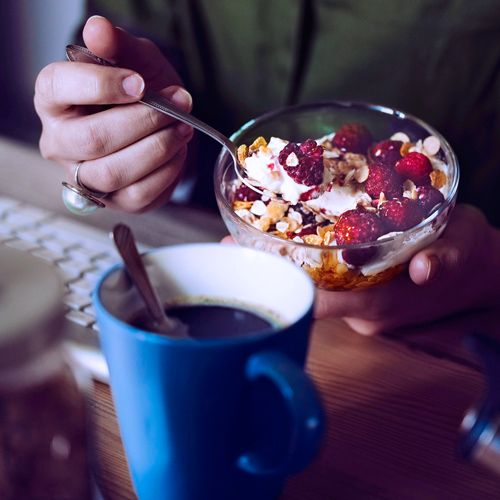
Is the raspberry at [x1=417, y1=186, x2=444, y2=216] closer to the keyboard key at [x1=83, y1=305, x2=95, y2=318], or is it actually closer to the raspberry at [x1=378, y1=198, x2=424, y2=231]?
the raspberry at [x1=378, y1=198, x2=424, y2=231]

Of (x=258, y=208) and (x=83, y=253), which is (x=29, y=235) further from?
(x=258, y=208)

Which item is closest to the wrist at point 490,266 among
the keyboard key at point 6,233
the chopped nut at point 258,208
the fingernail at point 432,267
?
the fingernail at point 432,267

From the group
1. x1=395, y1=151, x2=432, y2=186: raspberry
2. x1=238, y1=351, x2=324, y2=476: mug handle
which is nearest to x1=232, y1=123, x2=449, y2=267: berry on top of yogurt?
x1=395, y1=151, x2=432, y2=186: raspberry

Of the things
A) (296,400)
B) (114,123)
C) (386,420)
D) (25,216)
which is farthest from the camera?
(25,216)

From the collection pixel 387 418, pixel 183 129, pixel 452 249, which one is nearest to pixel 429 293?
pixel 452 249

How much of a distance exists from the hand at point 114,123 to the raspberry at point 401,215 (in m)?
0.18

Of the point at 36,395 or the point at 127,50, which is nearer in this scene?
the point at 36,395

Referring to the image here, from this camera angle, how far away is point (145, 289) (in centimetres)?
35

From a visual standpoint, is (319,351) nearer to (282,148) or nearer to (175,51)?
(282,148)

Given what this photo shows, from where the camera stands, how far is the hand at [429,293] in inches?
20.9

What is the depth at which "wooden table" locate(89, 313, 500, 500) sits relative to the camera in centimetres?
40

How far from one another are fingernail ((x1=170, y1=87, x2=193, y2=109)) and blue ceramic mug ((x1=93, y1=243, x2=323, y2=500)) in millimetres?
203

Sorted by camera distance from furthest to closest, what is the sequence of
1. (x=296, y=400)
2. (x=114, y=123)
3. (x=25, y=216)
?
(x=25, y=216), (x=114, y=123), (x=296, y=400)

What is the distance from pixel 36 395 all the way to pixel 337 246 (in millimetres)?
235
